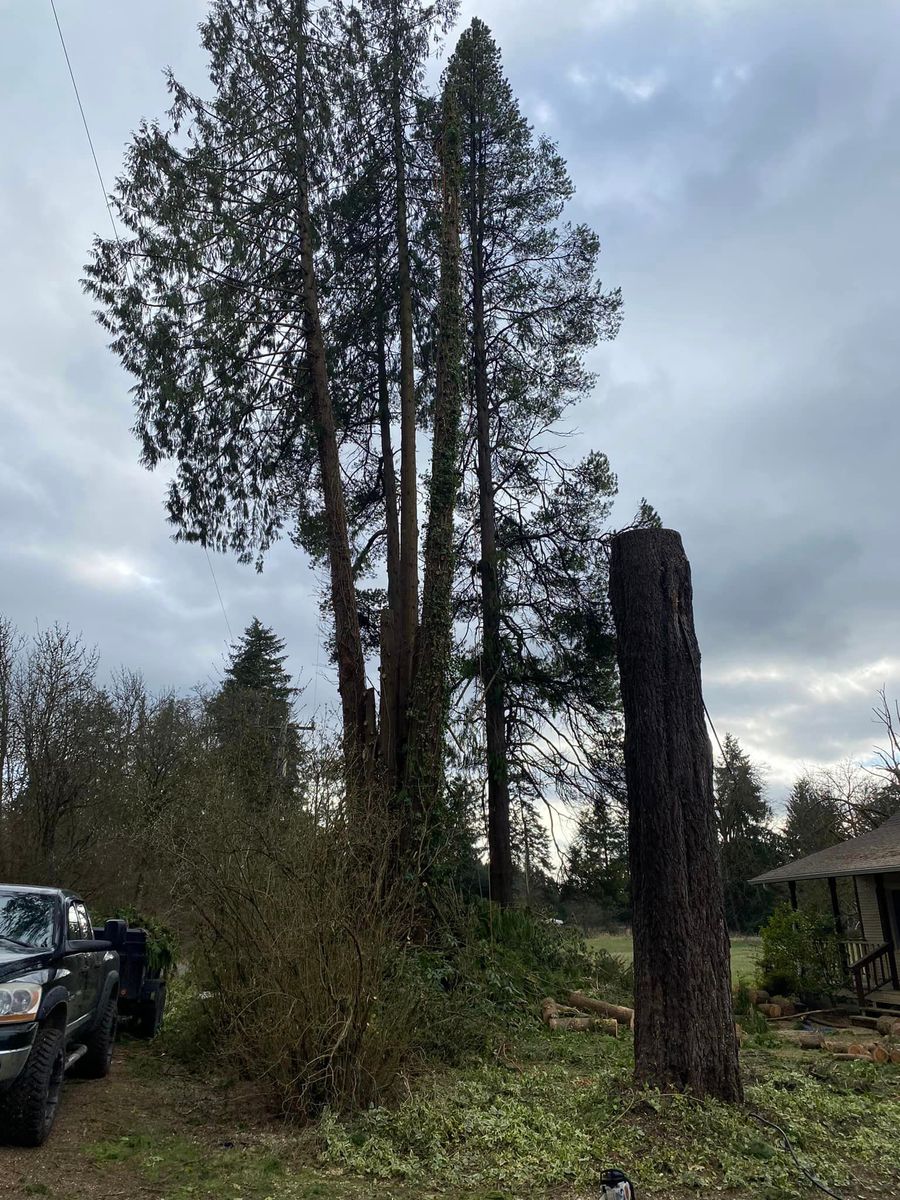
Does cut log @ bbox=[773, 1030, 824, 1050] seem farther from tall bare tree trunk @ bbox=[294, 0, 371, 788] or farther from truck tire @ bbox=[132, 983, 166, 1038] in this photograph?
truck tire @ bbox=[132, 983, 166, 1038]

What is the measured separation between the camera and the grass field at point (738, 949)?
72.0 feet

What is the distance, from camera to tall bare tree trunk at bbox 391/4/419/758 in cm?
1320

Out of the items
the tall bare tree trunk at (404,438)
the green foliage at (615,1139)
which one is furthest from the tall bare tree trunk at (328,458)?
the green foliage at (615,1139)

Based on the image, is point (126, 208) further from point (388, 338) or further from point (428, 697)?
point (428, 697)

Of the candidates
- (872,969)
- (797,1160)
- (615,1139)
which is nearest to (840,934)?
(872,969)

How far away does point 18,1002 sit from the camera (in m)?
5.83

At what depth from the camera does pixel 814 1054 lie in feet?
34.0

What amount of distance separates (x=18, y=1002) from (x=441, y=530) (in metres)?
9.05

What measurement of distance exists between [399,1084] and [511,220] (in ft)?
57.5

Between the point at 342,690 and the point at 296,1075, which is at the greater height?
the point at 342,690

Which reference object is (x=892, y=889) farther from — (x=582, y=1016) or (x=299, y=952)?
(x=299, y=952)

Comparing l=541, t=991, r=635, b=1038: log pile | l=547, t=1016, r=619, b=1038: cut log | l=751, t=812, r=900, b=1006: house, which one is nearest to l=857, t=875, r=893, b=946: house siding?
l=751, t=812, r=900, b=1006: house

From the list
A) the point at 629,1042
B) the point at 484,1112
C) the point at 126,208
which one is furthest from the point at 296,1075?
the point at 126,208

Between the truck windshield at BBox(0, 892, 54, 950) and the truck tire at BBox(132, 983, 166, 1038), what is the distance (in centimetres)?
367
